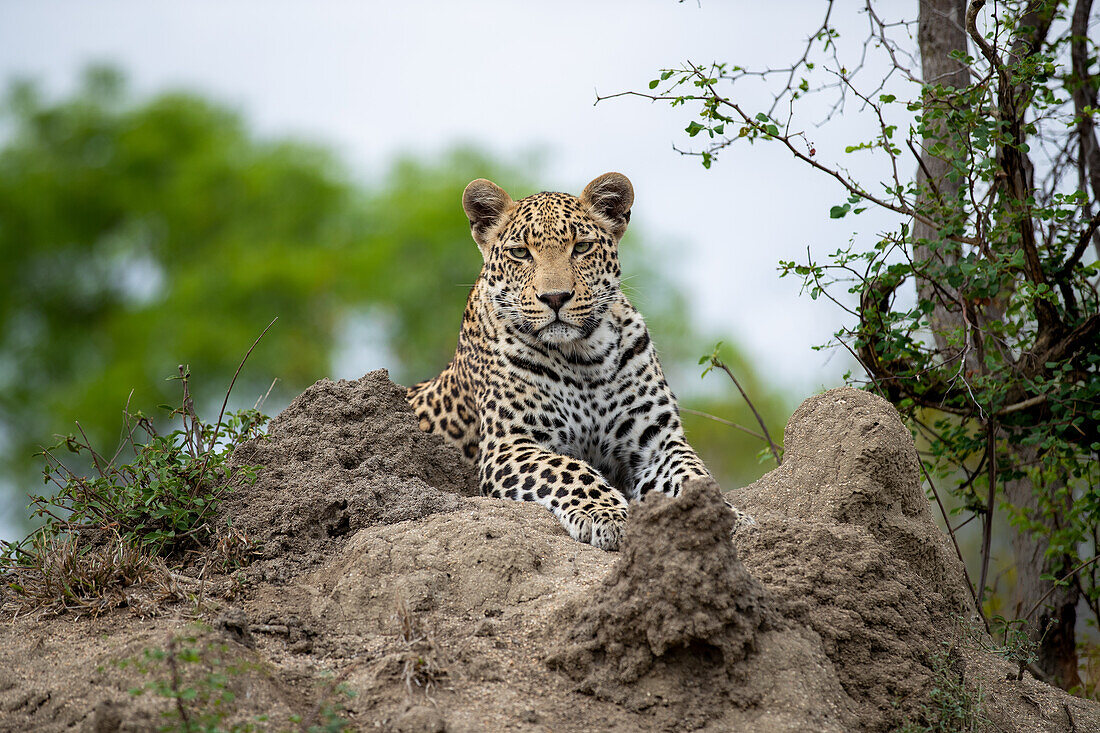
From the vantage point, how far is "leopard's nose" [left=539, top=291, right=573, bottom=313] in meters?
7.93

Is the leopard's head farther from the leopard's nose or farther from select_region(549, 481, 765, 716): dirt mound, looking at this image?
select_region(549, 481, 765, 716): dirt mound

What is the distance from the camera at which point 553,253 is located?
822 cm

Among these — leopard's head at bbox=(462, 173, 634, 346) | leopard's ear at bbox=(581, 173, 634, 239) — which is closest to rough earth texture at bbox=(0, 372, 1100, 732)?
leopard's head at bbox=(462, 173, 634, 346)

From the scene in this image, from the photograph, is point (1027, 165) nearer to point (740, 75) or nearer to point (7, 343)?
point (740, 75)

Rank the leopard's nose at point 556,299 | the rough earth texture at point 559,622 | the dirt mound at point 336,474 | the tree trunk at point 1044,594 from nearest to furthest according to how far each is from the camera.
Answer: the rough earth texture at point 559,622 < the dirt mound at point 336,474 < the leopard's nose at point 556,299 < the tree trunk at point 1044,594

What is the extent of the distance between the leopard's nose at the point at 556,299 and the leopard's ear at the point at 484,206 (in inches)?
43.0

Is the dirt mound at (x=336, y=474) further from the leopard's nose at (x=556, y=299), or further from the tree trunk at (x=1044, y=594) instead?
the tree trunk at (x=1044, y=594)

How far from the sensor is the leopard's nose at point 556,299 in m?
7.93

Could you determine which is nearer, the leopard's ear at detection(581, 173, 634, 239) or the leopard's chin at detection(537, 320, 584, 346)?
the leopard's chin at detection(537, 320, 584, 346)

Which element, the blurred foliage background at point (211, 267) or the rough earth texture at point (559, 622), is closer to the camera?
the rough earth texture at point (559, 622)

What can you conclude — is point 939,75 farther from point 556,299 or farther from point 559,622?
point 559,622

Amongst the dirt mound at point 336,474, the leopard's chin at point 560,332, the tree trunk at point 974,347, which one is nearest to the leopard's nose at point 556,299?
the leopard's chin at point 560,332

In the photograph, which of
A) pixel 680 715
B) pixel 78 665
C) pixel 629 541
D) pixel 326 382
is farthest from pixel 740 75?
pixel 78 665

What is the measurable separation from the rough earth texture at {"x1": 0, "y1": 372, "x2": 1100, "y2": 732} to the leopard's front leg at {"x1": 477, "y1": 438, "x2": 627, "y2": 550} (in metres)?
0.24
